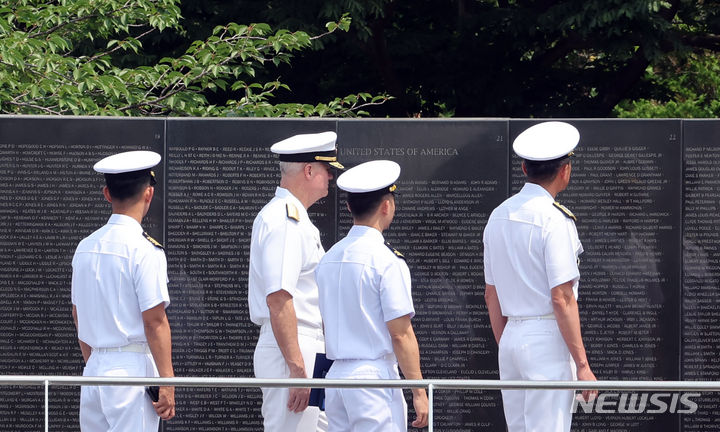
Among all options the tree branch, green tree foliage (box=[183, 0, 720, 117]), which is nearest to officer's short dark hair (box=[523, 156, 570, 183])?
the tree branch

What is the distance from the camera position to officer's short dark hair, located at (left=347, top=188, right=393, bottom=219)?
5379 millimetres

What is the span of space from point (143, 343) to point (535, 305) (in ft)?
6.37

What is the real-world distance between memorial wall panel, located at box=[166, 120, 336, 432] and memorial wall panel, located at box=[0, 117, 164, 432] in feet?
0.68

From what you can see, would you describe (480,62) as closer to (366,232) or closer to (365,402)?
(366,232)

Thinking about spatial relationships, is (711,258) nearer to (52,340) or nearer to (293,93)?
(52,340)

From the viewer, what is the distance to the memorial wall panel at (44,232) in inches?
294

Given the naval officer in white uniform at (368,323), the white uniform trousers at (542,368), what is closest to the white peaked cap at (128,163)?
the naval officer in white uniform at (368,323)

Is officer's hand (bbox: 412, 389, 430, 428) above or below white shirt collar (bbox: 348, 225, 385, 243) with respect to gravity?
below

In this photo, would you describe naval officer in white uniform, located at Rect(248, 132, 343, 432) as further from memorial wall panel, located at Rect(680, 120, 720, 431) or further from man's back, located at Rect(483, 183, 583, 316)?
memorial wall panel, located at Rect(680, 120, 720, 431)

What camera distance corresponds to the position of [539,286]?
18.2 ft

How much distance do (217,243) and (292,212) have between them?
174 cm

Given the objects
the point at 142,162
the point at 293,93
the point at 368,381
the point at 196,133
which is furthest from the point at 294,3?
the point at 368,381

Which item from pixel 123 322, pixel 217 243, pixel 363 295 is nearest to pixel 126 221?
pixel 123 322

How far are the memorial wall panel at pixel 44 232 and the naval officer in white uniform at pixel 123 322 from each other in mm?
2040
